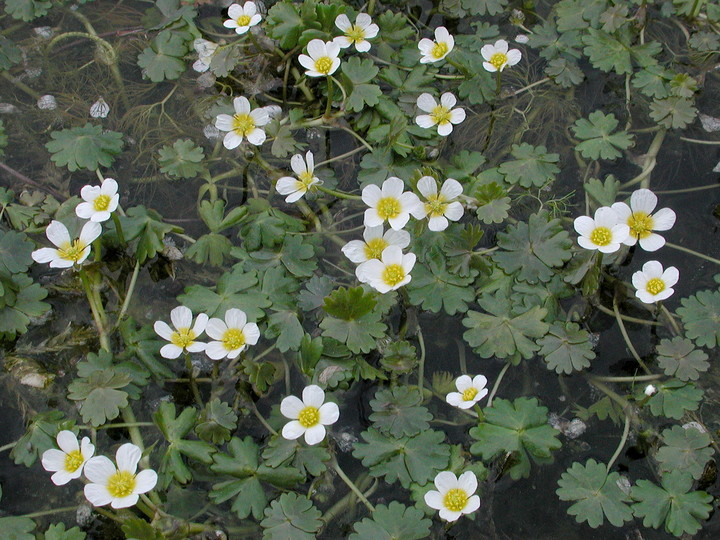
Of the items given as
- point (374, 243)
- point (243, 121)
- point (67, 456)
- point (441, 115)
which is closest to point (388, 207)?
point (374, 243)

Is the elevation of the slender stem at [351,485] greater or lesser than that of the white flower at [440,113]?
lesser

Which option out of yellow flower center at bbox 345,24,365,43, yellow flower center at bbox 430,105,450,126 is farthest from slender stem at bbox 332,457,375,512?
yellow flower center at bbox 345,24,365,43

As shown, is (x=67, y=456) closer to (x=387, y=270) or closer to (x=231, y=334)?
(x=231, y=334)

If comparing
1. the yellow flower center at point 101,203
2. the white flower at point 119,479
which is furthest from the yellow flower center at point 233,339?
the yellow flower center at point 101,203

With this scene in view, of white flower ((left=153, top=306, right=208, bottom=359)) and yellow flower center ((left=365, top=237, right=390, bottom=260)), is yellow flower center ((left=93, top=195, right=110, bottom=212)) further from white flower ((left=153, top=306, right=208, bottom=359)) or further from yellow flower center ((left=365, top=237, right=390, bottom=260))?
yellow flower center ((left=365, top=237, right=390, bottom=260))

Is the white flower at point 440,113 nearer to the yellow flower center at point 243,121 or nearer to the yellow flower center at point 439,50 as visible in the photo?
the yellow flower center at point 439,50

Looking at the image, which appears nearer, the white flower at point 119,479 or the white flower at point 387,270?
the white flower at point 119,479

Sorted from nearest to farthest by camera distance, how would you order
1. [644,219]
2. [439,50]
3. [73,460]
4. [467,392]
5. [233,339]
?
[73,460]
[467,392]
[233,339]
[644,219]
[439,50]
